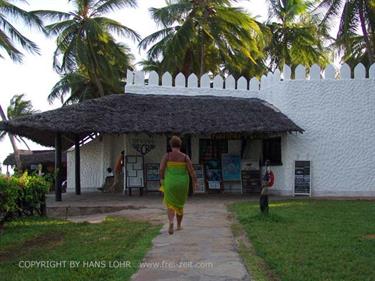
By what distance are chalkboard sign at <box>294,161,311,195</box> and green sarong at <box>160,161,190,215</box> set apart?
29.2 ft

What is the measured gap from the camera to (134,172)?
1777cm

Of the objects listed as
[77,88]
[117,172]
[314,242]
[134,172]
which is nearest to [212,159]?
[134,172]

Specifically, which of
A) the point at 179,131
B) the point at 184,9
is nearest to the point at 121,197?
the point at 179,131

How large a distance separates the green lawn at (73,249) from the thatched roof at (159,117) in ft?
16.4

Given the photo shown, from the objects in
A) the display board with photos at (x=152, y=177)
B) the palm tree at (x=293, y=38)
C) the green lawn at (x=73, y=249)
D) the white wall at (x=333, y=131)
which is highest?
the palm tree at (x=293, y=38)

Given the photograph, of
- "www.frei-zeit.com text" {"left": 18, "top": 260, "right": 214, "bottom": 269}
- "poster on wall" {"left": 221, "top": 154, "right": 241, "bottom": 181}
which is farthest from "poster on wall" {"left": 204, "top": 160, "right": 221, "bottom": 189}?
"www.frei-zeit.com text" {"left": 18, "top": 260, "right": 214, "bottom": 269}

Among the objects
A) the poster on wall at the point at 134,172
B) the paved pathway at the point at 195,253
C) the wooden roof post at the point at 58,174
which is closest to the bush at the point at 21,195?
the paved pathway at the point at 195,253

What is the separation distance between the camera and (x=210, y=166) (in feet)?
61.9

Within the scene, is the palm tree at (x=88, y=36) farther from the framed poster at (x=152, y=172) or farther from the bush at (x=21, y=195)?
the bush at (x=21, y=195)

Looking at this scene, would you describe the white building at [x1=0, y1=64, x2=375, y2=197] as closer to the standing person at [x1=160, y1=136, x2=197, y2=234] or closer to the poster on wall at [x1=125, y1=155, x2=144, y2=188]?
the poster on wall at [x1=125, y1=155, x2=144, y2=188]

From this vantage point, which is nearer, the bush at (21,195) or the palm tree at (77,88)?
the bush at (21,195)

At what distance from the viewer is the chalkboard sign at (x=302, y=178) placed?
16656 mm

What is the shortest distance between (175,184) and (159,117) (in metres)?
8.39

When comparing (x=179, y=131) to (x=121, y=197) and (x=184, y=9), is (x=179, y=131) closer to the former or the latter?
(x=121, y=197)
